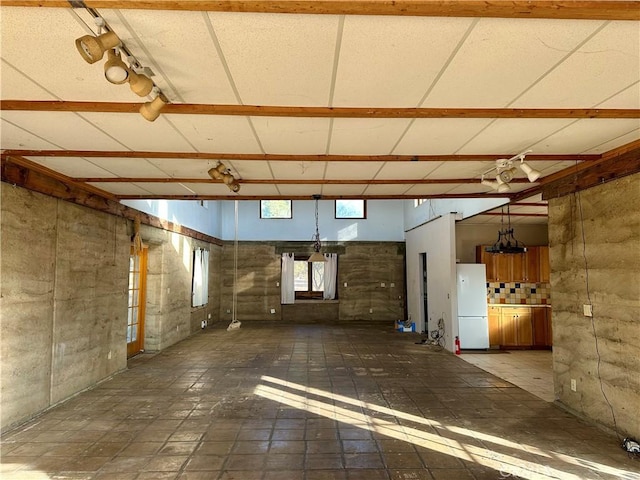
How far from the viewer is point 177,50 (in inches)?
69.2

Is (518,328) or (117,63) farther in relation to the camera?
(518,328)

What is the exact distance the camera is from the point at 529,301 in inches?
291

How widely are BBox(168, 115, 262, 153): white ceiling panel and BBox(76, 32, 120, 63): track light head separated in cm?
98

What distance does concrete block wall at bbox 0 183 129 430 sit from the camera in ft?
11.2

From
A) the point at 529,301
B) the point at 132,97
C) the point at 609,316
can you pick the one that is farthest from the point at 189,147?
the point at 529,301

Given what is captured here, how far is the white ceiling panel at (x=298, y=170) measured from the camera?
371 centimetres

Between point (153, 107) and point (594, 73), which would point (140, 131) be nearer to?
point (153, 107)

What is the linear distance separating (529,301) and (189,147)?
7195mm

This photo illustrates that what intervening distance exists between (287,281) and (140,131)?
9002 millimetres

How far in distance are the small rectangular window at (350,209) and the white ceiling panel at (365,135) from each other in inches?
332

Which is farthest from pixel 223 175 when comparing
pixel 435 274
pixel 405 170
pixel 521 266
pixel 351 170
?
pixel 521 266

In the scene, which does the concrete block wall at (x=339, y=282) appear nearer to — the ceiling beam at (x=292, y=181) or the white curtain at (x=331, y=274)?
the white curtain at (x=331, y=274)

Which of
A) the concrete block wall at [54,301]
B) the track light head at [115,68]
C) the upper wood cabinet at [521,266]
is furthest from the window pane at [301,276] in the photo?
the track light head at [115,68]

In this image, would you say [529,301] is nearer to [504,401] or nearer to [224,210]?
[504,401]
